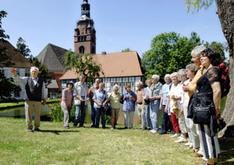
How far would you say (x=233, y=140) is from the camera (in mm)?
4695

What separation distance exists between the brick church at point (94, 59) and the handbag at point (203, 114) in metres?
25.2

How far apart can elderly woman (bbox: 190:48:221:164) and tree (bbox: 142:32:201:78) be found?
3203 centimetres

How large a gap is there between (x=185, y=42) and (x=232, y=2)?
32971mm

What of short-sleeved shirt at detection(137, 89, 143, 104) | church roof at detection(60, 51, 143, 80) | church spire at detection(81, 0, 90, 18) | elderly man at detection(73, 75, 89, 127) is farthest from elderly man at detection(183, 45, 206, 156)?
church spire at detection(81, 0, 90, 18)

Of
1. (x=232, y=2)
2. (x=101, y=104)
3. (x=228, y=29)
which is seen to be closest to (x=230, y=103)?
(x=228, y=29)

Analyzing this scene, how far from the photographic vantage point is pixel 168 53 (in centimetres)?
3656

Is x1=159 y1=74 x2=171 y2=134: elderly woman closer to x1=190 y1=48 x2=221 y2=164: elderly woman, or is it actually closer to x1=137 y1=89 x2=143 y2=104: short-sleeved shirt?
x1=137 y1=89 x2=143 y2=104: short-sleeved shirt

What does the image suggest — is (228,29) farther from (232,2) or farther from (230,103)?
(230,103)

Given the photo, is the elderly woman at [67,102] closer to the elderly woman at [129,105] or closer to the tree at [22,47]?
the elderly woman at [129,105]

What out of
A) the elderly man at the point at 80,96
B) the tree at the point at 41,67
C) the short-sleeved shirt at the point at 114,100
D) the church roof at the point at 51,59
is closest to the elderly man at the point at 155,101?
the short-sleeved shirt at the point at 114,100

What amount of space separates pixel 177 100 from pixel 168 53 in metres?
32.7

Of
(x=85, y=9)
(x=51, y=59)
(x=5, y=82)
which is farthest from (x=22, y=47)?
(x=5, y=82)

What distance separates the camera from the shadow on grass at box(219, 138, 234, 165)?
3484mm

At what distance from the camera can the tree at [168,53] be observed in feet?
113
